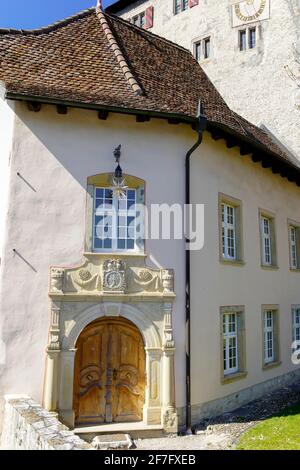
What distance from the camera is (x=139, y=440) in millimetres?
7836

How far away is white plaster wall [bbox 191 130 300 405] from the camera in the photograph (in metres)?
9.22

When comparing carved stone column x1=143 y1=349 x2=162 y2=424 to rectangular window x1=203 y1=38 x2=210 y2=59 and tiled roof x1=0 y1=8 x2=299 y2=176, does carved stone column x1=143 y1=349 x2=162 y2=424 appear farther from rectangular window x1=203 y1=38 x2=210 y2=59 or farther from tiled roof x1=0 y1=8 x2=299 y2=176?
rectangular window x1=203 y1=38 x2=210 y2=59

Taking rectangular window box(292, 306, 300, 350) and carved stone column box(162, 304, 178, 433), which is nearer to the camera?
carved stone column box(162, 304, 178, 433)

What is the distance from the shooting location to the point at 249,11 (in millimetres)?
19422

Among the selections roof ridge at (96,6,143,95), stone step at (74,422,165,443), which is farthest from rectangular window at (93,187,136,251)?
stone step at (74,422,165,443)

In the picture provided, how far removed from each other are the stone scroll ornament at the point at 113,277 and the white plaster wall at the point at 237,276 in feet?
5.62

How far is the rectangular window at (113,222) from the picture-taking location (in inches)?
338

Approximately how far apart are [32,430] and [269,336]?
850cm

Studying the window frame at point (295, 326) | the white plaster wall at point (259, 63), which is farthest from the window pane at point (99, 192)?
the white plaster wall at point (259, 63)

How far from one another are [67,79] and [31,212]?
10.2 feet

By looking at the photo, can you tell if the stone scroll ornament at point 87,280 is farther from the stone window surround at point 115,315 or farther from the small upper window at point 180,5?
the small upper window at point 180,5

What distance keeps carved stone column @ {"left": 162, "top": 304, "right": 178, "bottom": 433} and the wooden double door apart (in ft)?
1.56
